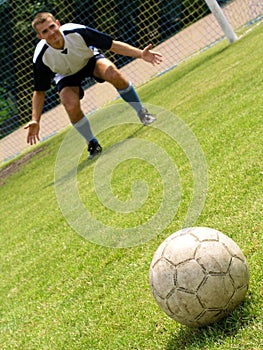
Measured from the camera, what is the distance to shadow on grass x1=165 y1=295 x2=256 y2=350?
2734 millimetres

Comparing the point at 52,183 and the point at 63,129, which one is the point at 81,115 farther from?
the point at 63,129

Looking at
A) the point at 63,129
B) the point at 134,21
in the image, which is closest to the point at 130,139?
the point at 63,129

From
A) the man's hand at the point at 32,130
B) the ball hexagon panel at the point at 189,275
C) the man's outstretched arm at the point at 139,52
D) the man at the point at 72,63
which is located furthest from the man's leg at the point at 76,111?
the ball hexagon panel at the point at 189,275

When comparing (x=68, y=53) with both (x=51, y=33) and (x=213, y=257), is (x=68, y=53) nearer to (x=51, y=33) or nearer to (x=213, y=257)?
(x=51, y=33)

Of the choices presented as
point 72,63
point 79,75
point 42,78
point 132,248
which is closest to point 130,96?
point 79,75

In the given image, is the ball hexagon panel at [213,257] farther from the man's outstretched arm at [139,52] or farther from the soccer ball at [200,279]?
the man's outstretched arm at [139,52]

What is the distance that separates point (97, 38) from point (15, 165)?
627cm

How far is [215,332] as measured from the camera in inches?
110

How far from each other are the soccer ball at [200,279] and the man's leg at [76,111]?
234 inches

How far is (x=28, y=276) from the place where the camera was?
16.9ft

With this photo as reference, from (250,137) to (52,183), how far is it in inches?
167

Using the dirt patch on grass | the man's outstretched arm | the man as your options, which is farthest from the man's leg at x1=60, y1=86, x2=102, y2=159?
the dirt patch on grass

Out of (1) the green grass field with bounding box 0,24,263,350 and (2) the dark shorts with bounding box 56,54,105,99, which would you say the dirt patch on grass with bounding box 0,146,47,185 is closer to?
(1) the green grass field with bounding box 0,24,263,350

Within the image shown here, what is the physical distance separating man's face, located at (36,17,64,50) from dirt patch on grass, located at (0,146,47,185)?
4790 mm
